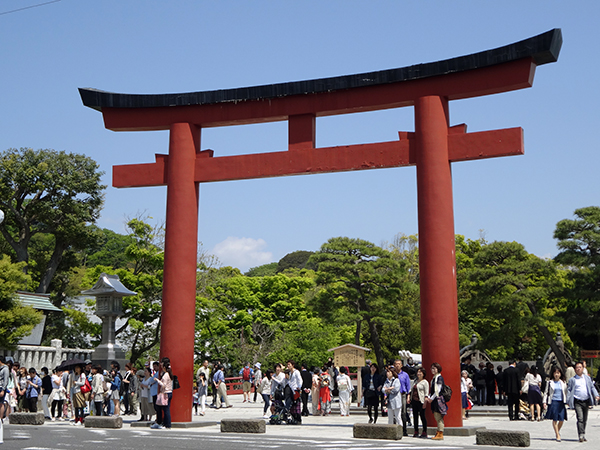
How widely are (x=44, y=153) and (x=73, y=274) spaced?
413 inches

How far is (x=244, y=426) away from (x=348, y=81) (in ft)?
26.5

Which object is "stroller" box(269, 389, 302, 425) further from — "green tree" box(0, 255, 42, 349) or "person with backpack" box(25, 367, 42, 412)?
"green tree" box(0, 255, 42, 349)

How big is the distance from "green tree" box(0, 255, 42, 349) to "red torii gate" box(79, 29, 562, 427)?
39.6 ft

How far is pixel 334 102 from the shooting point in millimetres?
14648

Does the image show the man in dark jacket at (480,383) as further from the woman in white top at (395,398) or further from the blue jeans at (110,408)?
the blue jeans at (110,408)

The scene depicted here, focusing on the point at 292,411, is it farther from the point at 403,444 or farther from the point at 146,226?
the point at 146,226

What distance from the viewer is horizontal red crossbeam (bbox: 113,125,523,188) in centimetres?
1312

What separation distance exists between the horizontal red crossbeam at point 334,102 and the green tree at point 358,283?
68.6ft

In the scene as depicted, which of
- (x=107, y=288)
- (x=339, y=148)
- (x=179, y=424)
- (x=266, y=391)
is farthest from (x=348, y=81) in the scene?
(x=107, y=288)

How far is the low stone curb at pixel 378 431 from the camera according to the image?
1214 centimetres

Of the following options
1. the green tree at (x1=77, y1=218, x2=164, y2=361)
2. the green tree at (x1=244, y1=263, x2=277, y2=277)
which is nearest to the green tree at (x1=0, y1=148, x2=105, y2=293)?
the green tree at (x1=77, y1=218, x2=164, y2=361)

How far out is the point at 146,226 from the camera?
32219 mm

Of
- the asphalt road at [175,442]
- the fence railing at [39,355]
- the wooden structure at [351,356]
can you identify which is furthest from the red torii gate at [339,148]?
the fence railing at [39,355]

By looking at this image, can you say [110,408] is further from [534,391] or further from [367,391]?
[534,391]
